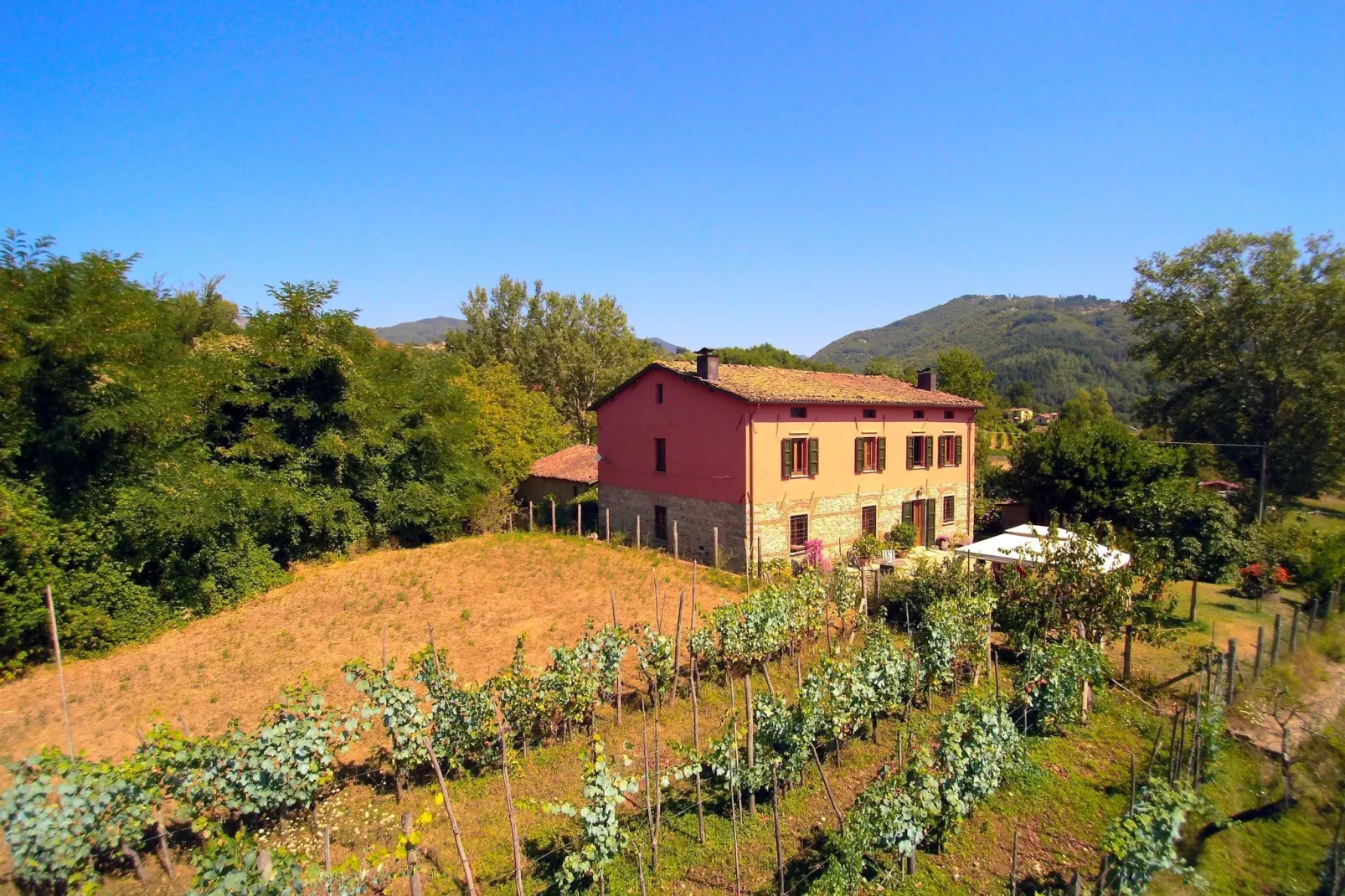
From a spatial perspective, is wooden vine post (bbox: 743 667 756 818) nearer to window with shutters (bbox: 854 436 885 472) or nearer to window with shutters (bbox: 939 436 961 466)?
window with shutters (bbox: 854 436 885 472)

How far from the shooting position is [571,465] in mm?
26766

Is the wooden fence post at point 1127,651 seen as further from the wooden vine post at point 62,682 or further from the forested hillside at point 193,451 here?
the forested hillside at point 193,451

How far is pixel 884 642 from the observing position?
918 cm

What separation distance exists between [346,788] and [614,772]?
3.23 m

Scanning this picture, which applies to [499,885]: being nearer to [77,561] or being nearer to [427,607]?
[427,607]

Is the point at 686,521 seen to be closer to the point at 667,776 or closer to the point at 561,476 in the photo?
the point at 561,476

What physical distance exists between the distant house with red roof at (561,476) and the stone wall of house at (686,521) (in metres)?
2.28

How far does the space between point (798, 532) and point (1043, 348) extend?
128740 mm

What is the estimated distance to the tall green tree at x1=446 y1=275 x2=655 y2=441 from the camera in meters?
39.3

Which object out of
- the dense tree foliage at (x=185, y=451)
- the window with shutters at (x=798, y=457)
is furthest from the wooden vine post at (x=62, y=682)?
the window with shutters at (x=798, y=457)

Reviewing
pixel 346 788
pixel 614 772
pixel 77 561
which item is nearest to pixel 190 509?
pixel 77 561

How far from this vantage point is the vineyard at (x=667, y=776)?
216 inches

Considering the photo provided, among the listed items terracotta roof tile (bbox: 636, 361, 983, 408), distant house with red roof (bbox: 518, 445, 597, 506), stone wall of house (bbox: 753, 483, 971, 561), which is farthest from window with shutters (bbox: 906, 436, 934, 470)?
distant house with red roof (bbox: 518, 445, 597, 506)

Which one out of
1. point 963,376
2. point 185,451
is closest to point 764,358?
point 963,376
